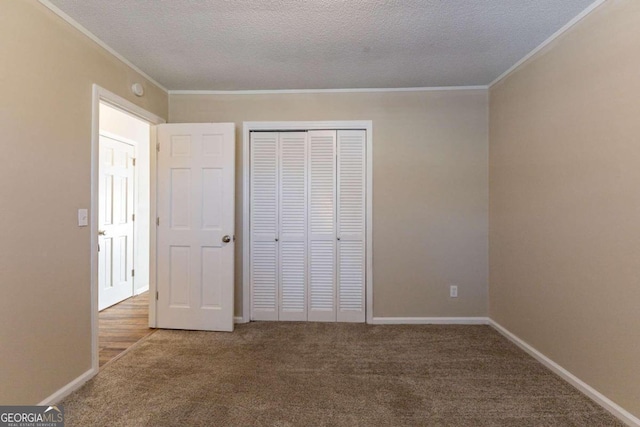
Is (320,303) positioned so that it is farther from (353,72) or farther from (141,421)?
(353,72)

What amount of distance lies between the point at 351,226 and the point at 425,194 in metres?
0.86

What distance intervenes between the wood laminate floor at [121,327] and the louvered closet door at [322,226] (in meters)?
1.74

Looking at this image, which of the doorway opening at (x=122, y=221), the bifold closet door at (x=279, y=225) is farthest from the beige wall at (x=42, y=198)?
the bifold closet door at (x=279, y=225)

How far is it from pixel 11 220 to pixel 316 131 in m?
2.51

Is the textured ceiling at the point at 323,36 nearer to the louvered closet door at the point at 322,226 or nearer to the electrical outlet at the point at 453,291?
the louvered closet door at the point at 322,226

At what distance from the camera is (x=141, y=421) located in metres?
1.78

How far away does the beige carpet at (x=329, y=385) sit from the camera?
1806mm

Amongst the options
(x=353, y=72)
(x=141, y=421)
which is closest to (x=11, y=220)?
(x=141, y=421)

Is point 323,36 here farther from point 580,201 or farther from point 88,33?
point 580,201

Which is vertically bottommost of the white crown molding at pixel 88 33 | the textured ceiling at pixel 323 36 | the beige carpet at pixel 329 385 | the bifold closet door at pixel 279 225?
the beige carpet at pixel 329 385

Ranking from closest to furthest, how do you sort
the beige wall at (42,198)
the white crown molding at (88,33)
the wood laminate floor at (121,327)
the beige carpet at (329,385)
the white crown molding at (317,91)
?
the beige wall at (42,198), the beige carpet at (329,385), the white crown molding at (88,33), the wood laminate floor at (121,327), the white crown molding at (317,91)

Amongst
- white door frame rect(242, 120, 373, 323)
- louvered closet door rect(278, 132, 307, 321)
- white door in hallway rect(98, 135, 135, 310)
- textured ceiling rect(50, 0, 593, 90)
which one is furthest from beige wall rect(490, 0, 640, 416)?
white door in hallway rect(98, 135, 135, 310)

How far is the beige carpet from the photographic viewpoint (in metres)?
1.81

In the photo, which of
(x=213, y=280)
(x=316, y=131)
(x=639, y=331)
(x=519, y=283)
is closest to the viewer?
(x=639, y=331)
